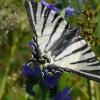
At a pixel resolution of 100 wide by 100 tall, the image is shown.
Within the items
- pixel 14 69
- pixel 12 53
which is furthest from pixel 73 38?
pixel 12 53

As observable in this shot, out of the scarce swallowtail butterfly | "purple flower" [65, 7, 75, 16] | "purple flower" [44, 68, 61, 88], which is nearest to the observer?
the scarce swallowtail butterfly

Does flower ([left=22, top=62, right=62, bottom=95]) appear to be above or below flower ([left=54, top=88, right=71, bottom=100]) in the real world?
above

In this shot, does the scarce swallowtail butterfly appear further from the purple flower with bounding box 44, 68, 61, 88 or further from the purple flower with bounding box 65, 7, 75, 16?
the purple flower with bounding box 65, 7, 75, 16

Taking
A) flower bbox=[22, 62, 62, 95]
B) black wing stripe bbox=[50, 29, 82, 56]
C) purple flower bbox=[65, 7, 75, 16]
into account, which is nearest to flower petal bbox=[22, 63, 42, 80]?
flower bbox=[22, 62, 62, 95]

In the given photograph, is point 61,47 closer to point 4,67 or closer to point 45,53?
point 45,53

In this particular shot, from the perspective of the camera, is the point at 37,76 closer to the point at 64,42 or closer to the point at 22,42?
the point at 64,42
